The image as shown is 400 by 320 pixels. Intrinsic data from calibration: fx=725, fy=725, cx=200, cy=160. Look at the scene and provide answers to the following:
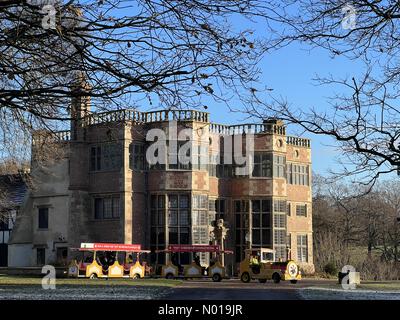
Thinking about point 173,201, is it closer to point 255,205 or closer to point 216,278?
point 255,205

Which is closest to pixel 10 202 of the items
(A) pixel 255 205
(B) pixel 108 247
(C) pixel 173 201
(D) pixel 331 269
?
(C) pixel 173 201

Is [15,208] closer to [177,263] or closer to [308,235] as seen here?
[177,263]

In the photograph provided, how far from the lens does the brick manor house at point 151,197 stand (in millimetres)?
45562

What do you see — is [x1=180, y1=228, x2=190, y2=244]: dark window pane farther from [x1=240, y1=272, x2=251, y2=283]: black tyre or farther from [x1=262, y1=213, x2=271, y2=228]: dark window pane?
[x1=240, y1=272, x2=251, y2=283]: black tyre

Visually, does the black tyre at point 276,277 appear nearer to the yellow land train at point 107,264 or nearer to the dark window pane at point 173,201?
the yellow land train at point 107,264

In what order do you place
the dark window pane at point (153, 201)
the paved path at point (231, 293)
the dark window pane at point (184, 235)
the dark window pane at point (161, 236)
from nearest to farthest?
1. the paved path at point (231, 293)
2. the dark window pane at point (184, 235)
3. the dark window pane at point (161, 236)
4. the dark window pane at point (153, 201)

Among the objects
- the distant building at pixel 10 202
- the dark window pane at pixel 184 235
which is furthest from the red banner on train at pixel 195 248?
the distant building at pixel 10 202

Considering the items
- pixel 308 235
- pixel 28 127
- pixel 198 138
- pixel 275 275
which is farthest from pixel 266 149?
pixel 28 127

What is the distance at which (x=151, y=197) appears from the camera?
152 feet

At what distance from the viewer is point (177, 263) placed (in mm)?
44000

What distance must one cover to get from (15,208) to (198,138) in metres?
15.1

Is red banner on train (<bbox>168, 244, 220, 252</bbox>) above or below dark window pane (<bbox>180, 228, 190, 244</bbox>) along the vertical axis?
below

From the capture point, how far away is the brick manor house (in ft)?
149

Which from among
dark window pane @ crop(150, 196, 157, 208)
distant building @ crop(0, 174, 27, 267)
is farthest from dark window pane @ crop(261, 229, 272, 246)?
distant building @ crop(0, 174, 27, 267)
